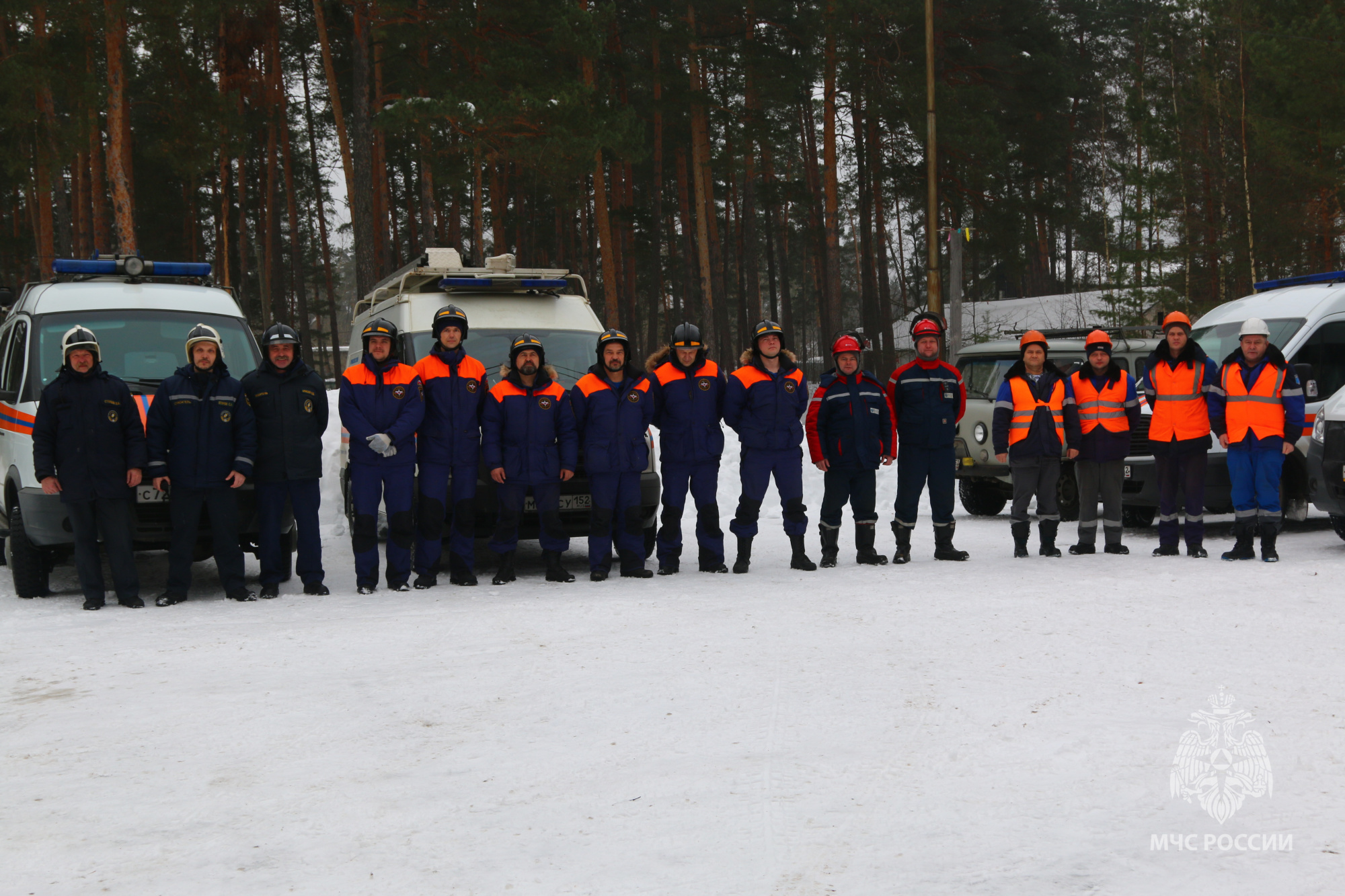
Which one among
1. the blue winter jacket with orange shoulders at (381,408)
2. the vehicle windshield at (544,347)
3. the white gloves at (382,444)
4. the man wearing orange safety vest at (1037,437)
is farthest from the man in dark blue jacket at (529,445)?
the man wearing orange safety vest at (1037,437)

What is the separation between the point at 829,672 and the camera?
5.92m

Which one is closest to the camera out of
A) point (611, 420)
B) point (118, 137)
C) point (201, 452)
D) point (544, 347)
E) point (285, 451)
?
point (201, 452)

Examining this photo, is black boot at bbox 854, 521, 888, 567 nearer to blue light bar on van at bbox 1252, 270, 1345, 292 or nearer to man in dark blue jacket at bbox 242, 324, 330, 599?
man in dark blue jacket at bbox 242, 324, 330, 599

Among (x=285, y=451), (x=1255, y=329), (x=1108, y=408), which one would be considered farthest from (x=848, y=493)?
(x=285, y=451)

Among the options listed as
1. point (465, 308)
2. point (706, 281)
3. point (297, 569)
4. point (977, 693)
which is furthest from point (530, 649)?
point (706, 281)

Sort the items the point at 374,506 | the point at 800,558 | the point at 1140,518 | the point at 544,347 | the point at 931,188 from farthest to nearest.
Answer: the point at 931,188
the point at 1140,518
the point at 544,347
the point at 800,558
the point at 374,506

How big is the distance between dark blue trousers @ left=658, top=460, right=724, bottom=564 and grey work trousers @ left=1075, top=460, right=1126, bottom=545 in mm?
3229

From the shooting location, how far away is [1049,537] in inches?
400

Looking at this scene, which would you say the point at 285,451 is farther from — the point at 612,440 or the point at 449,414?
the point at 612,440

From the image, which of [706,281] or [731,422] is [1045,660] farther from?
[706,281]

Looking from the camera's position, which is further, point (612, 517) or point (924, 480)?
point (924, 480)

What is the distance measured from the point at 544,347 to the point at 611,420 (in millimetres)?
1579

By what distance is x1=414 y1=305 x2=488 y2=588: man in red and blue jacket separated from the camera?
896 centimetres

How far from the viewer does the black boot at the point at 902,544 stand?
9.84 metres
